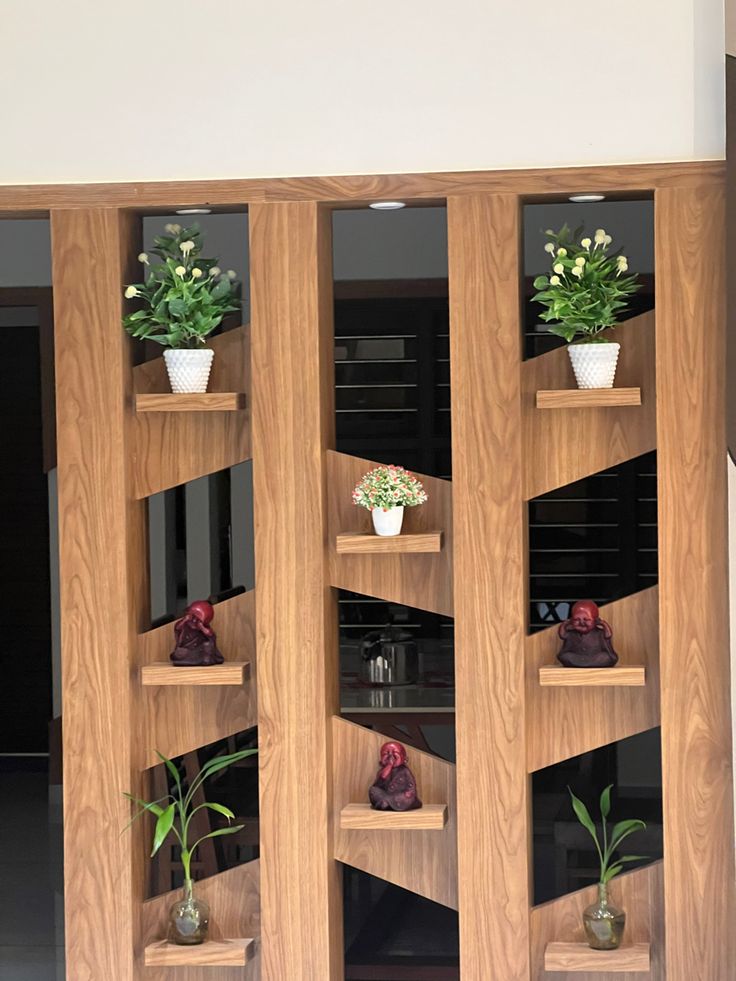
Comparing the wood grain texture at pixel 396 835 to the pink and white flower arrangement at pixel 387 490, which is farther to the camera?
the wood grain texture at pixel 396 835

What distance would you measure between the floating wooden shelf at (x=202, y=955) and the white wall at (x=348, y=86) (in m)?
2.02

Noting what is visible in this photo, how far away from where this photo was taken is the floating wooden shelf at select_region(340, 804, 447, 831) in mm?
3408

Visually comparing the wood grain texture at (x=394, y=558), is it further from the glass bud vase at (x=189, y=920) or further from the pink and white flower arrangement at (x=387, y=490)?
the glass bud vase at (x=189, y=920)

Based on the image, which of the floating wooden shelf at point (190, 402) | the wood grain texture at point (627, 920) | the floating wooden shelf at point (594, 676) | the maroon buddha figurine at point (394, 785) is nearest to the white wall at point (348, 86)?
the floating wooden shelf at point (190, 402)

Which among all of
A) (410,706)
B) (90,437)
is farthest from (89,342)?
(410,706)

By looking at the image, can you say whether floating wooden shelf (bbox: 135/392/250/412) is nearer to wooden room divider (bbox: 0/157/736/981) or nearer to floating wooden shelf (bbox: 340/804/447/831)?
wooden room divider (bbox: 0/157/736/981)

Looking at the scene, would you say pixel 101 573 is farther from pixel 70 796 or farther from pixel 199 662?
pixel 70 796

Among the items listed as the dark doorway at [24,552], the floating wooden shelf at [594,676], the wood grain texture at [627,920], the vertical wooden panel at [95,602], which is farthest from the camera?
the dark doorway at [24,552]

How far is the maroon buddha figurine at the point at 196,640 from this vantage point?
3512mm

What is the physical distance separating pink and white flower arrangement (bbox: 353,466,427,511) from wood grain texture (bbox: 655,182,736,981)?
25.0 inches

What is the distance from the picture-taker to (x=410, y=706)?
4.95 meters

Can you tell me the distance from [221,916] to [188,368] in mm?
1484

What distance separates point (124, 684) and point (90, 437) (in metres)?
0.67

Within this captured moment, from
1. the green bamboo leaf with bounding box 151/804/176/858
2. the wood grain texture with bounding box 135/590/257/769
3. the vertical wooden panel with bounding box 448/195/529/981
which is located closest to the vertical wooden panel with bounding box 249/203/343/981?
the wood grain texture with bounding box 135/590/257/769
